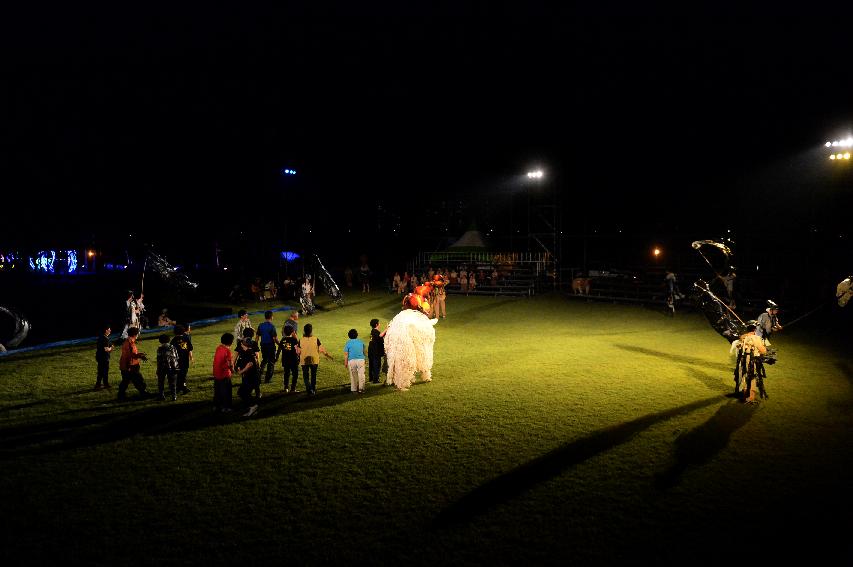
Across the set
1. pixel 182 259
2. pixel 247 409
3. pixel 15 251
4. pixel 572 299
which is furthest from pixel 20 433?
pixel 15 251

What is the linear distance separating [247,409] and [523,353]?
867 centimetres

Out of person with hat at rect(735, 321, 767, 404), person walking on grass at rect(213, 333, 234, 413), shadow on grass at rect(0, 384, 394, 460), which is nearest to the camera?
shadow on grass at rect(0, 384, 394, 460)

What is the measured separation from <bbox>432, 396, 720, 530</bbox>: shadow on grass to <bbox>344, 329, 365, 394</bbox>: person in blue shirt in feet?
15.5

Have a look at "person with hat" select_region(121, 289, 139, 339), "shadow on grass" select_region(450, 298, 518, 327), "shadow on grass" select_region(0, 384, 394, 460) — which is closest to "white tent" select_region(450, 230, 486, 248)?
"shadow on grass" select_region(450, 298, 518, 327)

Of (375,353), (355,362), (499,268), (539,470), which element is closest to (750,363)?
(539,470)

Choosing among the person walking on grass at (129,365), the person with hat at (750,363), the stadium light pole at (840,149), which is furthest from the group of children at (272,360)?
the stadium light pole at (840,149)

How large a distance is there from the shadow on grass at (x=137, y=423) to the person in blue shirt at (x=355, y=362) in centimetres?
20

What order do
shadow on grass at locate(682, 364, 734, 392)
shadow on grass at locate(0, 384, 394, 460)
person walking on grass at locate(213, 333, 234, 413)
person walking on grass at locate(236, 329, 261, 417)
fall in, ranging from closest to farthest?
shadow on grass at locate(0, 384, 394, 460), person walking on grass at locate(213, 333, 234, 413), person walking on grass at locate(236, 329, 261, 417), shadow on grass at locate(682, 364, 734, 392)

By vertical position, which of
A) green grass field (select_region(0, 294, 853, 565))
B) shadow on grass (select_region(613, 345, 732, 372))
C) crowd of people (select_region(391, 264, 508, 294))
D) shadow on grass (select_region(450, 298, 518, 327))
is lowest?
green grass field (select_region(0, 294, 853, 565))

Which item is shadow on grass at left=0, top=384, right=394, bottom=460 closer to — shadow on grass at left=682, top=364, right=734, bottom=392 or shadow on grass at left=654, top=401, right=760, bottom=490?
shadow on grass at left=654, top=401, right=760, bottom=490

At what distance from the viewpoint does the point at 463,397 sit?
11.3 meters

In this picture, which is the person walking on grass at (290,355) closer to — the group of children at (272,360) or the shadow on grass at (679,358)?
the group of children at (272,360)

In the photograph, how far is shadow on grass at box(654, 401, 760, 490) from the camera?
7438mm

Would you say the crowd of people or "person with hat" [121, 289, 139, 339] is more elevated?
the crowd of people
